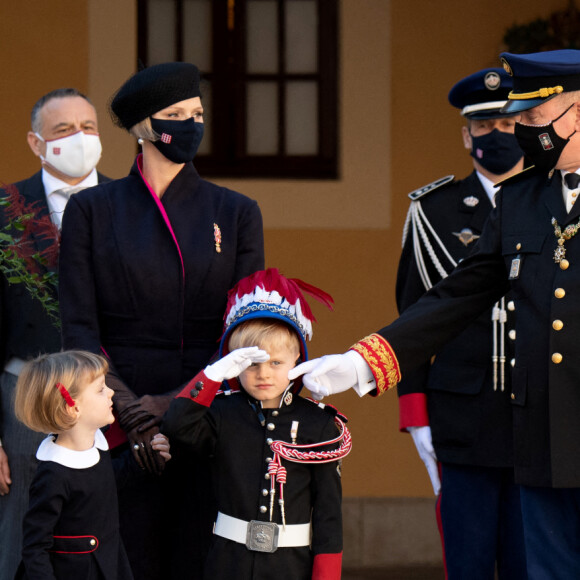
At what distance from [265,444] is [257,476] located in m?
0.09

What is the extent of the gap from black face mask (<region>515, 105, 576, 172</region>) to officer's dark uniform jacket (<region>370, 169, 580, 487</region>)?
0.08 metres

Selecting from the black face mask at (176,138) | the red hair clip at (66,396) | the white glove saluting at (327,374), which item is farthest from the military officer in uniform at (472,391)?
the red hair clip at (66,396)

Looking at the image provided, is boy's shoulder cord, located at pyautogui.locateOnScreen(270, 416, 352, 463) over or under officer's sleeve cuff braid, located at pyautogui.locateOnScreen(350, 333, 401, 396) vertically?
under

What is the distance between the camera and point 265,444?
3633 mm

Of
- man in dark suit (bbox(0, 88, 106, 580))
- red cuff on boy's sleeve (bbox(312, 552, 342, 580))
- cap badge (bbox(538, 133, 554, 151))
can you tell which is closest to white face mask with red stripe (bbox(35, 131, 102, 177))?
man in dark suit (bbox(0, 88, 106, 580))

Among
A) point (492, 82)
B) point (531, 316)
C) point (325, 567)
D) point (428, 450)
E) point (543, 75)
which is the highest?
point (492, 82)

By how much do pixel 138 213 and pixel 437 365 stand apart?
1.16m

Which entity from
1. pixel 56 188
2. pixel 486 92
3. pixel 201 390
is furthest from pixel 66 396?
pixel 486 92

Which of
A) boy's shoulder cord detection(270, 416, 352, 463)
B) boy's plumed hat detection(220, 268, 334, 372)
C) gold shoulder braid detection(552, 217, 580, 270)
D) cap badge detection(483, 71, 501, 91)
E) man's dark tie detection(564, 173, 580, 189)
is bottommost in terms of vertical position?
boy's shoulder cord detection(270, 416, 352, 463)

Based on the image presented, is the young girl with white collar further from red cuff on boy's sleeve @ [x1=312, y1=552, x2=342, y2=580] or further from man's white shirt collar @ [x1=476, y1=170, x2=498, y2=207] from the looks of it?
man's white shirt collar @ [x1=476, y1=170, x2=498, y2=207]

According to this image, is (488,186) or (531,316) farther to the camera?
(488,186)

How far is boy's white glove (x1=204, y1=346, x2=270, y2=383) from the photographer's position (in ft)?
11.5

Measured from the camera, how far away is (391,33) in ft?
20.7

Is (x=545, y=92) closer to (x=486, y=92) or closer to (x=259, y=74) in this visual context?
(x=486, y=92)
